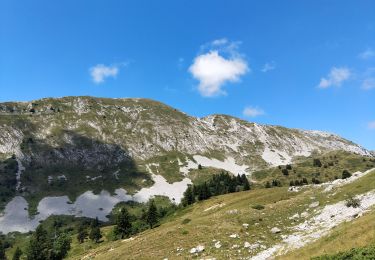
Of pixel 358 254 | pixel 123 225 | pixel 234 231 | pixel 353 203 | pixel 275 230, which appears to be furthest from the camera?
pixel 123 225

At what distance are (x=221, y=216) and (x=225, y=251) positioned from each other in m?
19.4

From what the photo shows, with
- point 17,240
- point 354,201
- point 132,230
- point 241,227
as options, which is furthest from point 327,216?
point 17,240

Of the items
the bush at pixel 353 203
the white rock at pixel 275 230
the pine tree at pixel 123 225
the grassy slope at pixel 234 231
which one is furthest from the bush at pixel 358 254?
the pine tree at pixel 123 225

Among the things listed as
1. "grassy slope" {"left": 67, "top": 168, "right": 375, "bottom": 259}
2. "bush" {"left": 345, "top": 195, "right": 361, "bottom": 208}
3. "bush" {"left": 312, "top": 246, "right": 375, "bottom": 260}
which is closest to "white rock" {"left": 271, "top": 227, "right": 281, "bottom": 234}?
"grassy slope" {"left": 67, "top": 168, "right": 375, "bottom": 259}

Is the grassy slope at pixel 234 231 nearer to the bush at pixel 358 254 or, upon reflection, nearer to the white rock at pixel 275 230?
the white rock at pixel 275 230

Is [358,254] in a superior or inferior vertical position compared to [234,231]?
inferior

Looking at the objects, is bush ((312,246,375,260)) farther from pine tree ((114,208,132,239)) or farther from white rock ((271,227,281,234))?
pine tree ((114,208,132,239))

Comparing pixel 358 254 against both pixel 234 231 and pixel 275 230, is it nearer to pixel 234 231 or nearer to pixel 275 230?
pixel 275 230

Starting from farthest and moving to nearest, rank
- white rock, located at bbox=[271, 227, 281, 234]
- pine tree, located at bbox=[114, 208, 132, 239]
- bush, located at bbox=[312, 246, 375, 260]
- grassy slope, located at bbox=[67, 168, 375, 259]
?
pine tree, located at bbox=[114, 208, 132, 239], white rock, located at bbox=[271, 227, 281, 234], grassy slope, located at bbox=[67, 168, 375, 259], bush, located at bbox=[312, 246, 375, 260]

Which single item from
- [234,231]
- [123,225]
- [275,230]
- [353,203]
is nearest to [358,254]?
[275,230]

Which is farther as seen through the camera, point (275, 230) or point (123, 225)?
point (123, 225)

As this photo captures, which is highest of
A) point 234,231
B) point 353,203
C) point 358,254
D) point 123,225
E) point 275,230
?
point 123,225

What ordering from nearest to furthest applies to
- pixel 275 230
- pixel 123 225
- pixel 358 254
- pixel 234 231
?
pixel 358 254
pixel 275 230
pixel 234 231
pixel 123 225

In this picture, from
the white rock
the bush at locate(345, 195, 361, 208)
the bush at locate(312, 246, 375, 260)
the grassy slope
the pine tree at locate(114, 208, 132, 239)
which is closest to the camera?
the bush at locate(312, 246, 375, 260)
